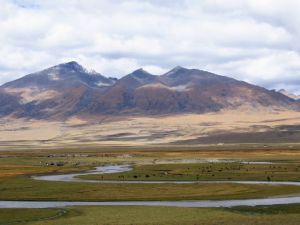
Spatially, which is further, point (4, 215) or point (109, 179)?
point (109, 179)

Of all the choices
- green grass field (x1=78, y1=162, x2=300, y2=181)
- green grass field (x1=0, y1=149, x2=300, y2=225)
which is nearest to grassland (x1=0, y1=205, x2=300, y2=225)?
green grass field (x1=0, y1=149, x2=300, y2=225)

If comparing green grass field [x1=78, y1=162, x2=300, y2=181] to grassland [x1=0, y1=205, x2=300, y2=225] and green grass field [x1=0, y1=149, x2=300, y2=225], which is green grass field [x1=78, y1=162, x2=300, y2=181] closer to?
green grass field [x1=0, y1=149, x2=300, y2=225]

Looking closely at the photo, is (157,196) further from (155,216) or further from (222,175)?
(222,175)

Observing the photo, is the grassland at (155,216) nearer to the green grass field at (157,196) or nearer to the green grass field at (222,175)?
the green grass field at (157,196)

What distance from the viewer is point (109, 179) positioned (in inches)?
→ 3381

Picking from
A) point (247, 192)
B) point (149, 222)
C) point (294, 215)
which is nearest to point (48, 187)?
point (247, 192)

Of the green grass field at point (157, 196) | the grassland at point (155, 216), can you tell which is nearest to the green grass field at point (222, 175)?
the green grass field at point (157, 196)

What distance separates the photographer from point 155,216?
1879 inches

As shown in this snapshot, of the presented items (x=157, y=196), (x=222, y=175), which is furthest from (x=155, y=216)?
(x=222, y=175)

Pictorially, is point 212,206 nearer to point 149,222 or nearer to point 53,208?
point 149,222

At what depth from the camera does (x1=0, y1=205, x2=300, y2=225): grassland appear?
43844mm

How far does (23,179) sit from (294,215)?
52.2 metres

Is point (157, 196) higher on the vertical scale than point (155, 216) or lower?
higher

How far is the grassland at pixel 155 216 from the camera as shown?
144 feet
